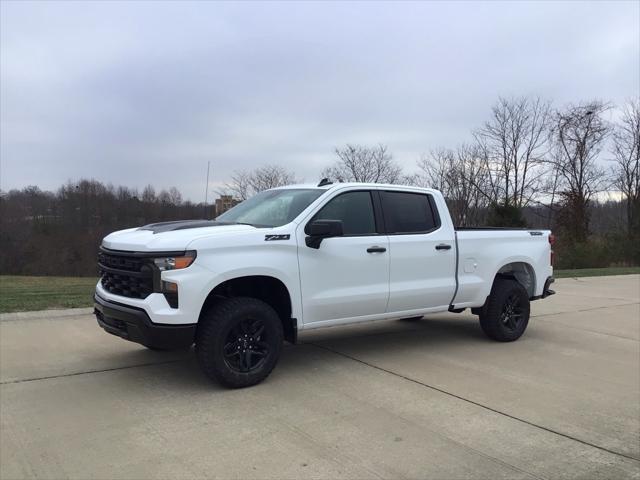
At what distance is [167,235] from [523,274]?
16.7 ft

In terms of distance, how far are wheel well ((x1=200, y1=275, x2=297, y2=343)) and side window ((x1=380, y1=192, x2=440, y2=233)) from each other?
1.49 metres

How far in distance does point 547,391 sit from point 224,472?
3.28 meters

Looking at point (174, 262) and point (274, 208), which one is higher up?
point (274, 208)

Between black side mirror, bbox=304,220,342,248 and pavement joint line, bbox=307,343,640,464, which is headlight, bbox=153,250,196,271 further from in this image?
pavement joint line, bbox=307,343,640,464

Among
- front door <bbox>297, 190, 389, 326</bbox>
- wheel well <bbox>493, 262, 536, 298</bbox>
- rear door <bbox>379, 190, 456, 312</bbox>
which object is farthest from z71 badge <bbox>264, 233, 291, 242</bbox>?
wheel well <bbox>493, 262, 536, 298</bbox>

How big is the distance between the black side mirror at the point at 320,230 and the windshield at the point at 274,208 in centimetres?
29

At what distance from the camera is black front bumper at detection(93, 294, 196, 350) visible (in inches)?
177

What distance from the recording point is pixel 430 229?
20.9ft

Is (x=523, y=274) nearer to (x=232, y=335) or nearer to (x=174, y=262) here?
(x=232, y=335)

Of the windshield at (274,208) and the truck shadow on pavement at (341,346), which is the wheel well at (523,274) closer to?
the truck shadow on pavement at (341,346)

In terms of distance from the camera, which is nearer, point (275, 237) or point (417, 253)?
point (275, 237)

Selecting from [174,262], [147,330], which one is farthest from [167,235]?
[147,330]

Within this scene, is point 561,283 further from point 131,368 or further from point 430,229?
point 131,368

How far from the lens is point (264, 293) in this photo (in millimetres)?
5328
